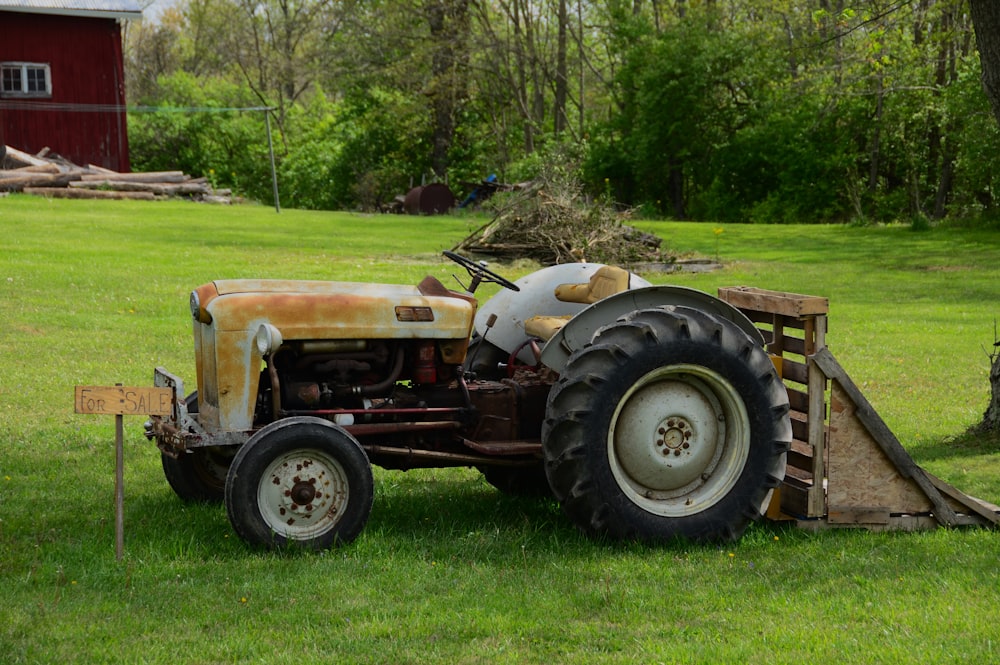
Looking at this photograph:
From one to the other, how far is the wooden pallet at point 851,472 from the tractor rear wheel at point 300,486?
7.43 ft

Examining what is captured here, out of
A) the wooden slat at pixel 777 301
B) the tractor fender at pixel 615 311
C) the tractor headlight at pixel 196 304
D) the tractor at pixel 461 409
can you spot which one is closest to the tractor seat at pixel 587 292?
the tractor at pixel 461 409

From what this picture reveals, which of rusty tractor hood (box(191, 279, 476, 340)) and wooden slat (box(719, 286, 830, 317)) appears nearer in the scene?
rusty tractor hood (box(191, 279, 476, 340))

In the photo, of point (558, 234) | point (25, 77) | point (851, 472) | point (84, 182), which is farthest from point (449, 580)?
point (25, 77)

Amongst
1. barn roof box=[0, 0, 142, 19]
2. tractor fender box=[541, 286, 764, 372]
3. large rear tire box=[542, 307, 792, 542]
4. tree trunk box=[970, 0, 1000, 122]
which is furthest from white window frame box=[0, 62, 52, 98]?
large rear tire box=[542, 307, 792, 542]

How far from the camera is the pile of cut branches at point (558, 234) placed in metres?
21.6

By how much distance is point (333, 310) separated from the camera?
5801 mm

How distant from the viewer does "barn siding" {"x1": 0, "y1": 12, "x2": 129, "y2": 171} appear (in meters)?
35.3

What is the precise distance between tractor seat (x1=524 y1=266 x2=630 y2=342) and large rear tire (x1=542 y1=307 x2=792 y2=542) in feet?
2.24

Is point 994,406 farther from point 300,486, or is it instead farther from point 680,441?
point 300,486

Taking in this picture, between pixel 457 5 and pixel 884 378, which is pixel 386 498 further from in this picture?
pixel 457 5

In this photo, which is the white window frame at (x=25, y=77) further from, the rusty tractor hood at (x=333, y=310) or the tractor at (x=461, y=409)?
the rusty tractor hood at (x=333, y=310)

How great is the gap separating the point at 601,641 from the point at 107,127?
35.1 m

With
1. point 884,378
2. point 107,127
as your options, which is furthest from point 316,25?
point 884,378

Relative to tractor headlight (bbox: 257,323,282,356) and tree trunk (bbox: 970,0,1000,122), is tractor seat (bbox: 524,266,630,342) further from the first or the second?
tree trunk (bbox: 970,0,1000,122)
